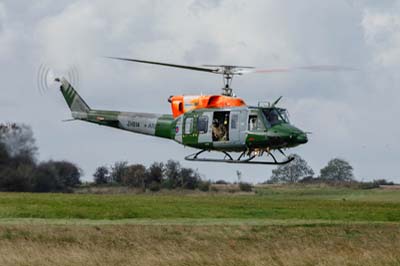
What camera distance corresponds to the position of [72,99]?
46625 millimetres

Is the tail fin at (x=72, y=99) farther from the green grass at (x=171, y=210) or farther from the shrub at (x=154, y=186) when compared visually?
the shrub at (x=154, y=186)

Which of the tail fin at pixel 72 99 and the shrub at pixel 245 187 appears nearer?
the tail fin at pixel 72 99

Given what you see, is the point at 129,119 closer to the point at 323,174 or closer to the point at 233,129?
the point at 233,129

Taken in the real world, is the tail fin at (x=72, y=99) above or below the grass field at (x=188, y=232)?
above

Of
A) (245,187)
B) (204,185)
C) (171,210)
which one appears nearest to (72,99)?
(171,210)

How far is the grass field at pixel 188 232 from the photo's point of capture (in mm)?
28016

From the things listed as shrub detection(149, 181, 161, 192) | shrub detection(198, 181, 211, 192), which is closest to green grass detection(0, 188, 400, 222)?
shrub detection(149, 181, 161, 192)

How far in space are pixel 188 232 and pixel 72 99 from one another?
13.0 m

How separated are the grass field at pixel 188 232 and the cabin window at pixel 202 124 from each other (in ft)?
10.2

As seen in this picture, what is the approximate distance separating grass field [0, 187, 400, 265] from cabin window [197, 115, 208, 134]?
10.2 ft

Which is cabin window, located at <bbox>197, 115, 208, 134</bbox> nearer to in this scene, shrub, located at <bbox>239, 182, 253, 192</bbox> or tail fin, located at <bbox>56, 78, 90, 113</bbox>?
tail fin, located at <bbox>56, 78, 90, 113</bbox>

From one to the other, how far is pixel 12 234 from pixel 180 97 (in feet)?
34.6

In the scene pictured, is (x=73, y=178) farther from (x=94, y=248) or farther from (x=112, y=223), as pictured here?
(x=94, y=248)

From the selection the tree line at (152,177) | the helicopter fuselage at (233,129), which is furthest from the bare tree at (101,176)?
the helicopter fuselage at (233,129)
